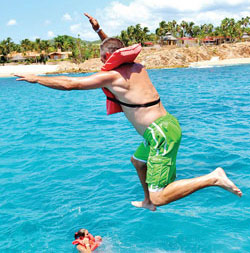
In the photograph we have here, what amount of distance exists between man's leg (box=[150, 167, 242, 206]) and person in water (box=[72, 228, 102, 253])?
1.96 meters

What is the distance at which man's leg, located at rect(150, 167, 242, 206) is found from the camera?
12.6 feet

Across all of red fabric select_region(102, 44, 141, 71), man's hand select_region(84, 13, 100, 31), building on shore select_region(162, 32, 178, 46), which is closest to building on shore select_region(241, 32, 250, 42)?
building on shore select_region(162, 32, 178, 46)

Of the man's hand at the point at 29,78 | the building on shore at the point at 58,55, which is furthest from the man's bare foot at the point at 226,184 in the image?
the building on shore at the point at 58,55

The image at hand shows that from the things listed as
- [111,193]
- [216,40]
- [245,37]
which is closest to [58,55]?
[216,40]

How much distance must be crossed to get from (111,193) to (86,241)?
7.09 feet

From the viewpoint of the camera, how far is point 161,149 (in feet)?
13.1

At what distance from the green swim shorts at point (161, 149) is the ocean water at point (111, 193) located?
6.37 ft

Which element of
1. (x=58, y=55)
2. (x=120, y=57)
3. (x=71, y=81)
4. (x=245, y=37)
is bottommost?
(x=71, y=81)

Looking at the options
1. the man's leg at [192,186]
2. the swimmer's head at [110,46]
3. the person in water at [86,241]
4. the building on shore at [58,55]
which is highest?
the building on shore at [58,55]

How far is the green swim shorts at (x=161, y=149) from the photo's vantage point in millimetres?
3975

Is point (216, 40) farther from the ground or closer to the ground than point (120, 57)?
farther from the ground

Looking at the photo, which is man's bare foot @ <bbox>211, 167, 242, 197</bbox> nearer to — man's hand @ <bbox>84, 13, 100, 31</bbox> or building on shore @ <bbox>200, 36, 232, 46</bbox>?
man's hand @ <bbox>84, 13, 100, 31</bbox>

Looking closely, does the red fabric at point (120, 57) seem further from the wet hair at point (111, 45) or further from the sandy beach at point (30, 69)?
the sandy beach at point (30, 69)

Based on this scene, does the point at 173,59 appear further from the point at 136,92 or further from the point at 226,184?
the point at 226,184
